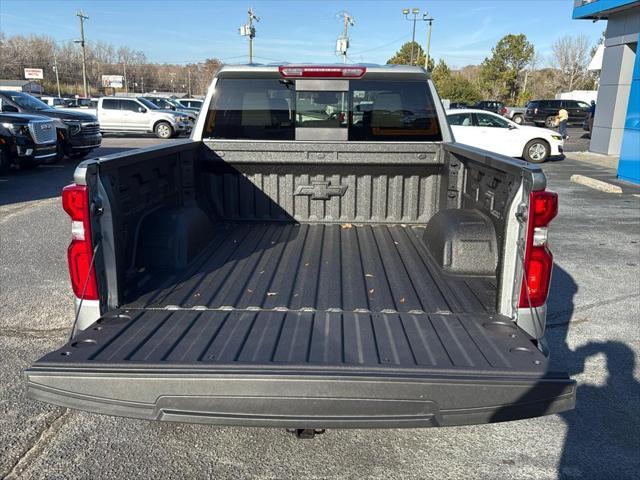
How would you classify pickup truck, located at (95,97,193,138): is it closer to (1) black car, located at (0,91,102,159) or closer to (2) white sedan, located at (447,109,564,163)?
(1) black car, located at (0,91,102,159)

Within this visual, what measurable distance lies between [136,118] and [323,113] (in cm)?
2176

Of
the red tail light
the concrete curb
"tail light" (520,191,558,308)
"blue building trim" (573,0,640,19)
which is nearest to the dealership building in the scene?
"blue building trim" (573,0,640,19)

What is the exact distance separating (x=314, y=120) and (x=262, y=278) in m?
1.81

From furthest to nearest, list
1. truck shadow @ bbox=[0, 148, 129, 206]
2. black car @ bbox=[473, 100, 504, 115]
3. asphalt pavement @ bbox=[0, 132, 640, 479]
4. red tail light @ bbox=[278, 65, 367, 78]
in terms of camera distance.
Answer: black car @ bbox=[473, 100, 504, 115]
truck shadow @ bbox=[0, 148, 129, 206]
red tail light @ bbox=[278, 65, 367, 78]
asphalt pavement @ bbox=[0, 132, 640, 479]

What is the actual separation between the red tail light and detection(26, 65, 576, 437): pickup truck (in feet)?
0.06

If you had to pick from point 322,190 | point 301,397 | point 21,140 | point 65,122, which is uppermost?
point 65,122

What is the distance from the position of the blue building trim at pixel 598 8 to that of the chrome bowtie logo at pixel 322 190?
15.8m

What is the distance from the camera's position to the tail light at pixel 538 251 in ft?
8.49

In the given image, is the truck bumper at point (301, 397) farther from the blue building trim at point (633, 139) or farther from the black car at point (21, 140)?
the blue building trim at point (633, 139)

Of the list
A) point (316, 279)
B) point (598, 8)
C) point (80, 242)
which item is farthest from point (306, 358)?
point (598, 8)

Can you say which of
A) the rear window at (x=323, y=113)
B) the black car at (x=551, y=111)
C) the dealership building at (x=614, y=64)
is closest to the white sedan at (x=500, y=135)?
the dealership building at (x=614, y=64)

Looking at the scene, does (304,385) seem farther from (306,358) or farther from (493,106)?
(493,106)

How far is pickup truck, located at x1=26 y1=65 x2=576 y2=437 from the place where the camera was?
214 centimetres

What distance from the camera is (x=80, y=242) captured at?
2.64 m
